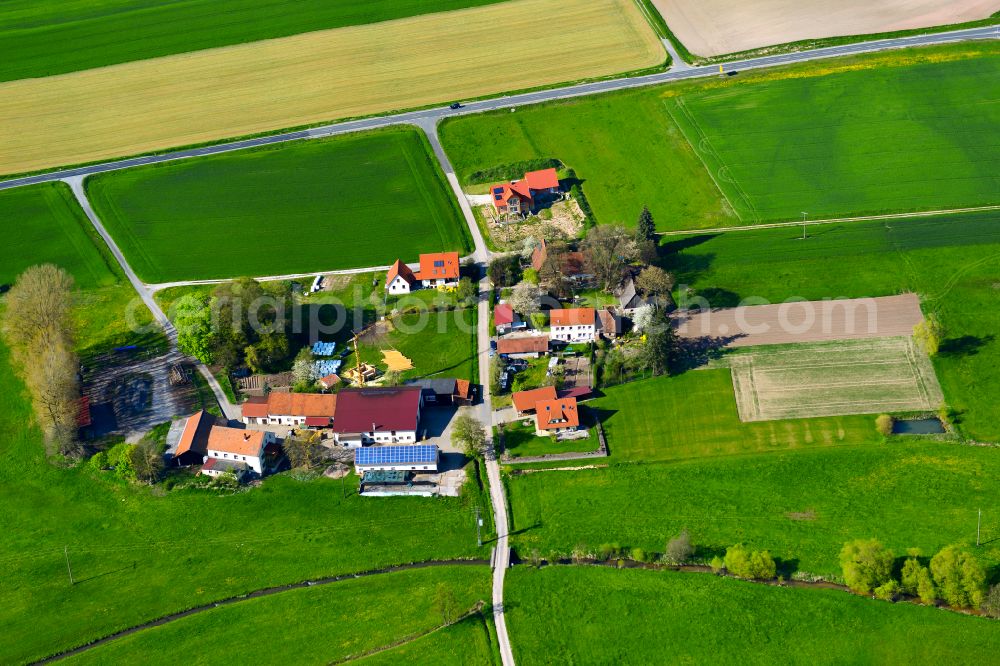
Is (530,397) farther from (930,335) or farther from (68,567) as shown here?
(68,567)

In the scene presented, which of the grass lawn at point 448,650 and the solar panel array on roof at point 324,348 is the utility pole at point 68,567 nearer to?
the grass lawn at point 448,650

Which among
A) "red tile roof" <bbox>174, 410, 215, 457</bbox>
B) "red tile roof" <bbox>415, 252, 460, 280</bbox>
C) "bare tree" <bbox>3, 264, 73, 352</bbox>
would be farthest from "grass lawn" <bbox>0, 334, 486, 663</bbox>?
"red tile roof" <bbox>415, 252, 460, 280</bbox>

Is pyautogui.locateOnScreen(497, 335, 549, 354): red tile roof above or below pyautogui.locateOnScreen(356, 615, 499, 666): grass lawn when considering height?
above

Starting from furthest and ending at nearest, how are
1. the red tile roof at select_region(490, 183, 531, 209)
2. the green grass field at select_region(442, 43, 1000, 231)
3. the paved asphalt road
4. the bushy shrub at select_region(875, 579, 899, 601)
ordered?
the paved asphalt road
the red tile roof at select_region(490, 183, 531, 209)
the green grass field at select_region(442, 43, 1000, 231)
the bushy shrub at select_region(875, 579, 899, 601)

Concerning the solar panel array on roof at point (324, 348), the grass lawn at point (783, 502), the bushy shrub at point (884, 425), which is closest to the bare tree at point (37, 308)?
the solar panel array on roof at point (324, 348)

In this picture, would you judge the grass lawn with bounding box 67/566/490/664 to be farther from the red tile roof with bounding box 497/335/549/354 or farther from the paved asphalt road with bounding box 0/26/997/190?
the paved asphalt road with bounding box 0/26/997/190

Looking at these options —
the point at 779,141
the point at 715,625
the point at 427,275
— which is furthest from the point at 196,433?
the point at 779,141

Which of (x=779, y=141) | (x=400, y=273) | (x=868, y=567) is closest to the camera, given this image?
(x=868, y=567)
